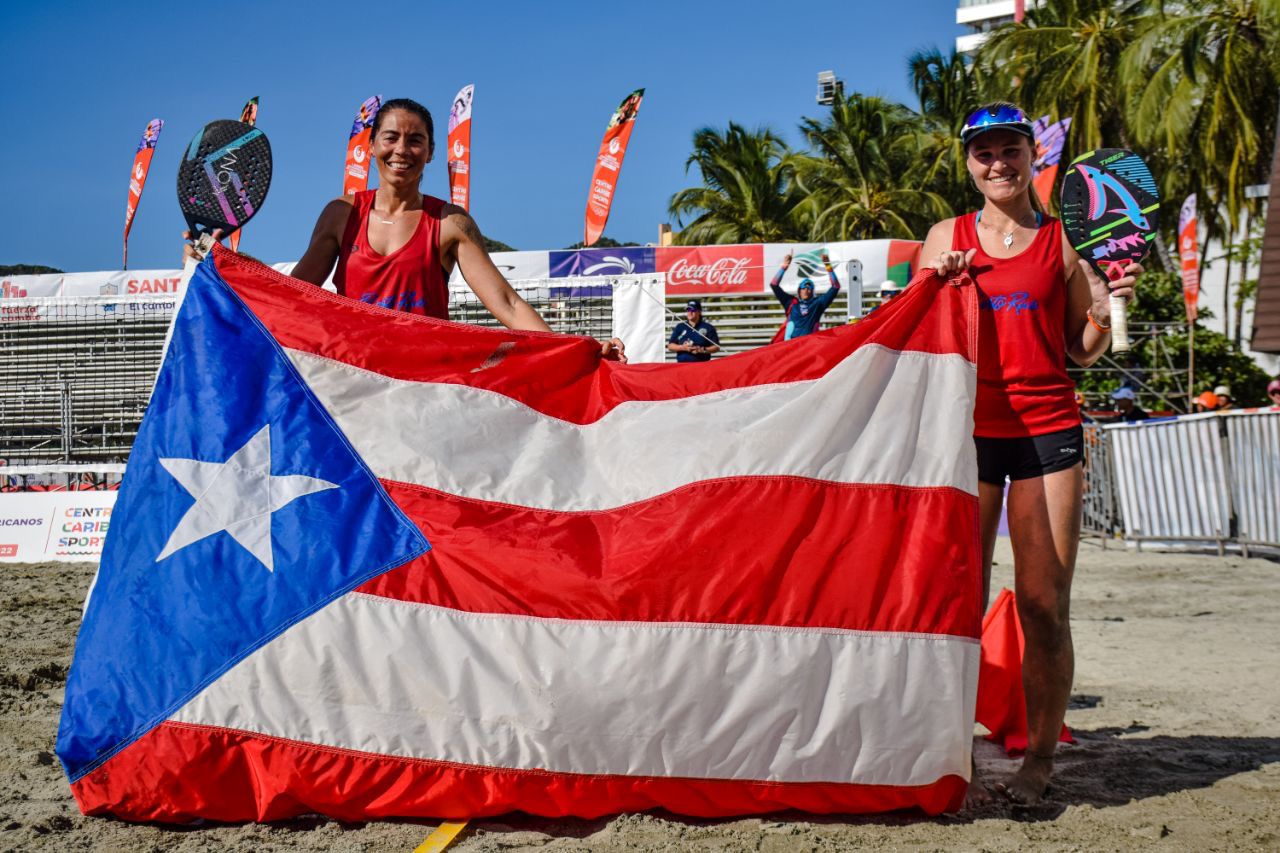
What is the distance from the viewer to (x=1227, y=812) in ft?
10.4

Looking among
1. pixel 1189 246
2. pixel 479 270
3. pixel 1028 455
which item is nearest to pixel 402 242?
pixel 479 270

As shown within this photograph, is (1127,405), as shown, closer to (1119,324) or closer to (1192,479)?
(1192,479)

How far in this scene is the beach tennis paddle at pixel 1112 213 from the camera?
329 centimetres

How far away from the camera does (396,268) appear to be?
4.00 meters

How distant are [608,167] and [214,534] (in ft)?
62.7

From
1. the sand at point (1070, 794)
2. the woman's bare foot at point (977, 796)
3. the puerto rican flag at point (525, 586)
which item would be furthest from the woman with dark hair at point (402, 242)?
the woman's bare foot at point (977, 796)

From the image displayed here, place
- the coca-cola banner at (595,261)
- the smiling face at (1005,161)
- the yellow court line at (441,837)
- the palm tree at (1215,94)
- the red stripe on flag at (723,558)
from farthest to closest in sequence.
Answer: the palm tree at (1215,94), the coca-cola banner at (595,261), the smiling face at (1005,161), the red stripe on flag at (723,558), the yellow court line at (441,837)

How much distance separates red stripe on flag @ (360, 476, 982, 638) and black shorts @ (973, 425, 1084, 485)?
0.91 ft

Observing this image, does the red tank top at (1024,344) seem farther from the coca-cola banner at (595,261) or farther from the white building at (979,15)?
the white building at (979,15)

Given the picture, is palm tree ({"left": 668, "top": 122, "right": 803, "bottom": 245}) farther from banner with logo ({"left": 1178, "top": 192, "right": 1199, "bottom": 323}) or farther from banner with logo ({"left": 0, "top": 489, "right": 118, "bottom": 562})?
banner with logo ({"left": 0, "top": 489, "right": 118, "bottom": 562})

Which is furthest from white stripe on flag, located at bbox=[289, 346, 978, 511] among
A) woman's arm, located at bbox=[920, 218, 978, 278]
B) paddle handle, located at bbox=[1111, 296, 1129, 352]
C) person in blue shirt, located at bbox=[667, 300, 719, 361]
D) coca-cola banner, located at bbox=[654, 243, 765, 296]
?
coca-cola banner, located at bbox=[654, 243, 765, 296]

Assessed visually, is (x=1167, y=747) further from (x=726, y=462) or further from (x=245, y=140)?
(x=245, y=140)

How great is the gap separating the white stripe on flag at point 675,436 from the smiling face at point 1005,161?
0.62 m

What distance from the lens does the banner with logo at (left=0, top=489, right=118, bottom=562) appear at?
10680 millimetres
